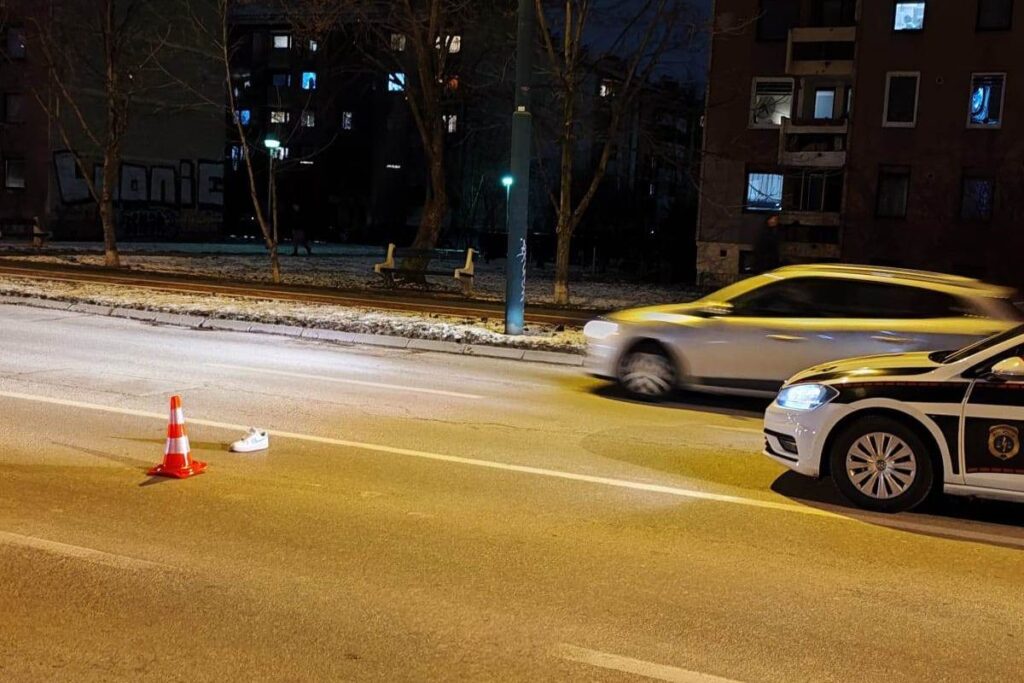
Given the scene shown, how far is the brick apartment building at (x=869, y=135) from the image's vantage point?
100 ft

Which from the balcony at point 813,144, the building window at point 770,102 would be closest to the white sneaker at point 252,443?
the balcony at point 813,144

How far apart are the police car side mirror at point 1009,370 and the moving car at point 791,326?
362cm

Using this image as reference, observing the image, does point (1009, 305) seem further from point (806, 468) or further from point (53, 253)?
point (53, 253)

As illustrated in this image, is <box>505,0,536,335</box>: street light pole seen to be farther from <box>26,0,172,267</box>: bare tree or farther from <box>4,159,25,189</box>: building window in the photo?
<box>4,159,25,189</box>: building window

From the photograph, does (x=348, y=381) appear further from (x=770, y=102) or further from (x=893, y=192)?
(x=770, y=102)

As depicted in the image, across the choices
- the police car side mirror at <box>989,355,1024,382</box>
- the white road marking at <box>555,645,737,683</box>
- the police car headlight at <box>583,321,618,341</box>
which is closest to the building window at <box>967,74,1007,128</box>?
the police car headlight at <box>583,321,618,341</box>

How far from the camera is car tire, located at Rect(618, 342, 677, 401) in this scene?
11344 millimetres

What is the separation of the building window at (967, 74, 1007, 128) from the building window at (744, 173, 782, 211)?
654 cm

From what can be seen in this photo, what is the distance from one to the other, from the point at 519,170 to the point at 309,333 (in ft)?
14.1

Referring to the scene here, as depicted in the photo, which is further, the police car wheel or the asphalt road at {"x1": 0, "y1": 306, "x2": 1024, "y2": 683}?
the police car wheel

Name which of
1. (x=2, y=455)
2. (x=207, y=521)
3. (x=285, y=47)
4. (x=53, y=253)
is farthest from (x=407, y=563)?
(x=285, y=47)

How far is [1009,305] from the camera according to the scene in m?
10.1

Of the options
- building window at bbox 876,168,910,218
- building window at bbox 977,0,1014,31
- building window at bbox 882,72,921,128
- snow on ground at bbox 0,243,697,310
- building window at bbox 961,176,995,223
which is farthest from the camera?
building window at bbox 876,168,910,218

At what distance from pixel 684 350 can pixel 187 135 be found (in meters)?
48.6
